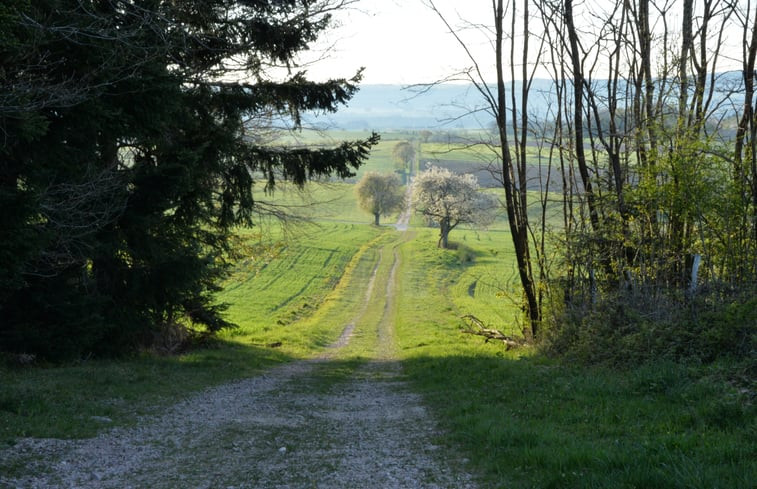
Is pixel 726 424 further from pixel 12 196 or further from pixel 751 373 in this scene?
pixel 12 196

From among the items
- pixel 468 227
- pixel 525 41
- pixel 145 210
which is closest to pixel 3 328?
pixel 145 210

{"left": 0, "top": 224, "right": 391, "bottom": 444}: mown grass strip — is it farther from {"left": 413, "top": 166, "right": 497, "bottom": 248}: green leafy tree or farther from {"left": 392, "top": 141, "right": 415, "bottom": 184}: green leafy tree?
{"left": 392, "top": 141, "right": 415, "bottom": 184}: green leafy tree

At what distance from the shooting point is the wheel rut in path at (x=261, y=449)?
6.14 m

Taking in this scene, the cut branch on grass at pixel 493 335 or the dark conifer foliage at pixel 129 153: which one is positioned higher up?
the dark conifer foliage at pixel 129 153

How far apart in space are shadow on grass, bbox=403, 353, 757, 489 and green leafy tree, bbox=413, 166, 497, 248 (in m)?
56.5

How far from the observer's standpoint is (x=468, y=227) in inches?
3469

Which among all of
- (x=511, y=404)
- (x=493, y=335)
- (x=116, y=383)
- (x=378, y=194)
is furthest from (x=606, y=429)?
(x=378, y=194)

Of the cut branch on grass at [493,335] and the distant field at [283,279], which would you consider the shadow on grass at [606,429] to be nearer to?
the cut branch on grass at [493,335]

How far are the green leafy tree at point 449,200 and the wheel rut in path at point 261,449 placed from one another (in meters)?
56.1

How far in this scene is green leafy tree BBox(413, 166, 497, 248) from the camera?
7006cm

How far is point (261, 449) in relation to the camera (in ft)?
24.4

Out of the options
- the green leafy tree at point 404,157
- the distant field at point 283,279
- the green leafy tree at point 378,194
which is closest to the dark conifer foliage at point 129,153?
the distant field at point 283,279

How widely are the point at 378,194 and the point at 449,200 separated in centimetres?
2282

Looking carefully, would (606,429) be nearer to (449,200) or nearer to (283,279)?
(283,279)
